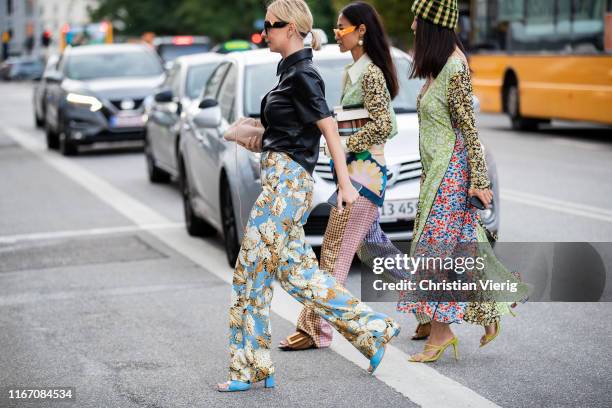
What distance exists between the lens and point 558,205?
11.9 m

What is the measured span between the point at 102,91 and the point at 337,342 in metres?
13.3

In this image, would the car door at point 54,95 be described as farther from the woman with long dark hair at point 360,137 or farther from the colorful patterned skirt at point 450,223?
the colorful patterned skirt at point 450,223

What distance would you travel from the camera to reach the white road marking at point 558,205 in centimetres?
1119

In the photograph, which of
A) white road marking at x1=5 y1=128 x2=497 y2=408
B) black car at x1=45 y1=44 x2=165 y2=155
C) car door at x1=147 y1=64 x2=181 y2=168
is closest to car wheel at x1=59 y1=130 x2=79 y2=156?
black car at x1=45 y1=44 x2=165 y2=155

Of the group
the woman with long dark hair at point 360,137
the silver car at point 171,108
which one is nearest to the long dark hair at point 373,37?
the woman with long dark hair at point 360,137

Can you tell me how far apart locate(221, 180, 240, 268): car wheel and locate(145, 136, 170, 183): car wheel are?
5848 millimetres

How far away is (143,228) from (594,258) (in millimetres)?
4467

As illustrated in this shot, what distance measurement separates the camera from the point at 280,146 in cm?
547

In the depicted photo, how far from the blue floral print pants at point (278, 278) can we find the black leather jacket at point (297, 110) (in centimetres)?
6

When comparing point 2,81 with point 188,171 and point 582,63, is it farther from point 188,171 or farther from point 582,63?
point 188,171

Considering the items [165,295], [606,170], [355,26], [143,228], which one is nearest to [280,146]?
[355,26]

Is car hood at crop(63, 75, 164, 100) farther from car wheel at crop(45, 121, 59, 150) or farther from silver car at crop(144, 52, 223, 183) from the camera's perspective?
silver car at crop(144, 52, 223, 183)

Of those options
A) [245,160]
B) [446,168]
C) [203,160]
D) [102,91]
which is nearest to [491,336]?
[446,168]

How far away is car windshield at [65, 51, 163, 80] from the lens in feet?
66.6
